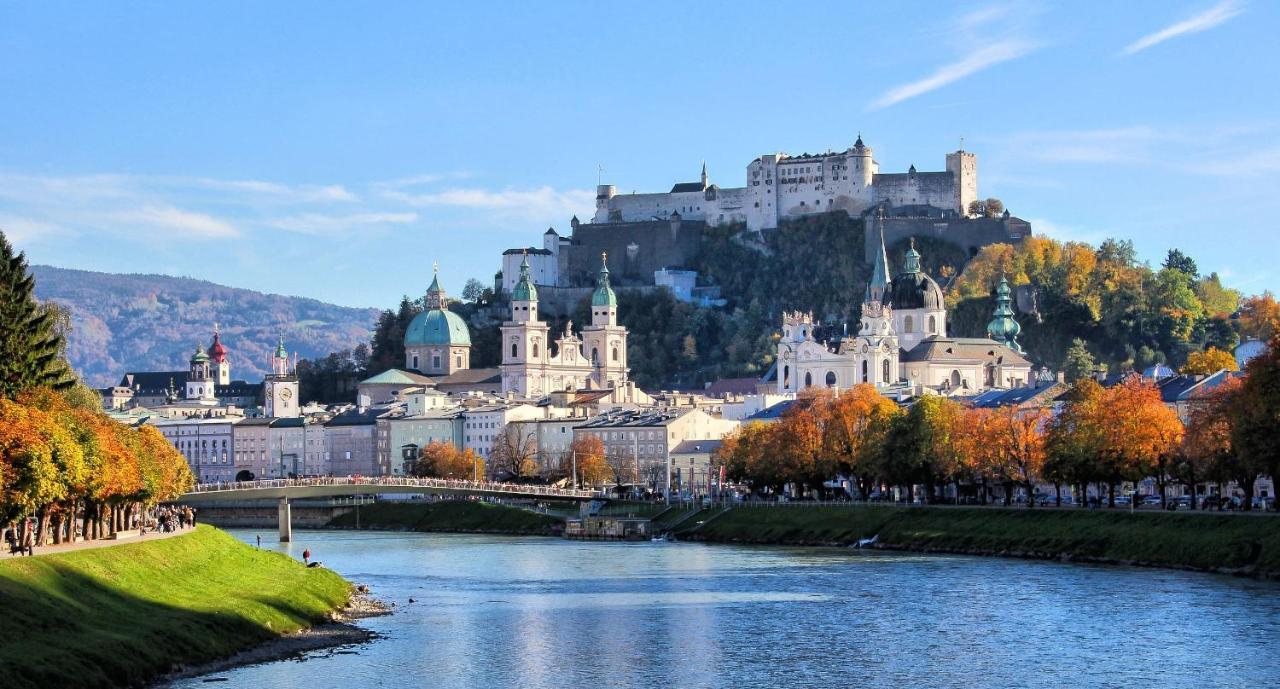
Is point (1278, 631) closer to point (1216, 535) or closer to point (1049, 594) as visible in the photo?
point (1049, 594)

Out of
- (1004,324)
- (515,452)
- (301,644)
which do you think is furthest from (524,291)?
(301,644)

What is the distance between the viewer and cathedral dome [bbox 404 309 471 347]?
197000mm

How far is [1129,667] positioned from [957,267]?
447ft

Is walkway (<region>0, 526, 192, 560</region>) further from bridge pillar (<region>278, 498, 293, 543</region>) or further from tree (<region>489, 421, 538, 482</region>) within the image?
tree (<region>489, 421, 538, 482</region>)

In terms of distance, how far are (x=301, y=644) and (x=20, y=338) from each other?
46.3 ft

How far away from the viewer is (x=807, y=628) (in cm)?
5569

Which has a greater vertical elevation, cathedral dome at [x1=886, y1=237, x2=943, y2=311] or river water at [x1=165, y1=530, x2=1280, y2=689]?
cathedral dome at [x1=886, y1=237, x2=943, y2=311]

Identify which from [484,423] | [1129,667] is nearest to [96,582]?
[1129,667]

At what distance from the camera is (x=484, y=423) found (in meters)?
156

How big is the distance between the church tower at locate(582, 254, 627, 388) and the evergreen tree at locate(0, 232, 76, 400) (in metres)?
125

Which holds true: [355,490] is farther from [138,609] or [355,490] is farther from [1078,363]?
[1078,363]

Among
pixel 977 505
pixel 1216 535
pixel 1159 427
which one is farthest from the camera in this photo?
pixel 977 505

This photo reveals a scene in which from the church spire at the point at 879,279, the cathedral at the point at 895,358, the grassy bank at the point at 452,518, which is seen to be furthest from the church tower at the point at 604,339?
the grassy bank at the point at 452,518

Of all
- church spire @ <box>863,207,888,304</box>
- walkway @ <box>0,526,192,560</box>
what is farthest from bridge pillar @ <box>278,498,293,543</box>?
church spire @ <box>863,207,888,304</box>
